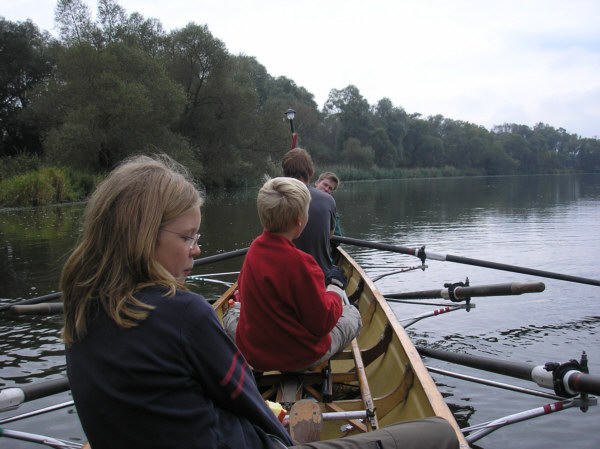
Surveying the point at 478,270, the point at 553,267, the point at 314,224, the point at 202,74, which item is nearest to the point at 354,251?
the point at 478,270

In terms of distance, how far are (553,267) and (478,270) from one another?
4.75 feet

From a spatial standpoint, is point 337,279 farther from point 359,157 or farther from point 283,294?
point 359,157

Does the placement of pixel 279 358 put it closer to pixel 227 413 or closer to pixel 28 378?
pixel 227 413

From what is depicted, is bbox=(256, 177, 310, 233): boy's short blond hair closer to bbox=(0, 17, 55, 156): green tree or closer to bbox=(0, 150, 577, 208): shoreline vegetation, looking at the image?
bbox=(0, 150, 577, 208): shoreline vegetation

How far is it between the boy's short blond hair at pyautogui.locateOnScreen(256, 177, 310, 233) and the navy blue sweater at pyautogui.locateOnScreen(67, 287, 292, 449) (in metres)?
1.38

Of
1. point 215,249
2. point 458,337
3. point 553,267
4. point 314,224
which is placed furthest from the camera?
point 215,249

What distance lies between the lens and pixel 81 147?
2523cm

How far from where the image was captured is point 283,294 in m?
2.75

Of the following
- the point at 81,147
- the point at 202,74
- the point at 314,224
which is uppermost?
the point at 202,74

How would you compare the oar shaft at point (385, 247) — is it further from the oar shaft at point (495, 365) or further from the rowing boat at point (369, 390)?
the oar shaft at point (495, 365)

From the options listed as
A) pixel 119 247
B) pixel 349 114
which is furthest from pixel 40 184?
pixel 349 114

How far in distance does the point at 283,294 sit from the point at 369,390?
39.5 inches

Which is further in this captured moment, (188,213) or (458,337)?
(458,337)

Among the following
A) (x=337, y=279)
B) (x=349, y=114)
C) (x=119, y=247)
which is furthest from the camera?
(x=349, y=114)
